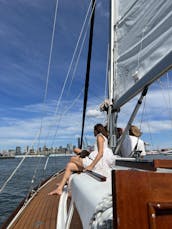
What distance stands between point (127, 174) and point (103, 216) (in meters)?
0.25

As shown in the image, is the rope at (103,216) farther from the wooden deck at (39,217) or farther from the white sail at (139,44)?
the white sail at (139,44)

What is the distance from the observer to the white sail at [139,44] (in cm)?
318

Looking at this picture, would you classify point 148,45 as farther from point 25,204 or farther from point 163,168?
point 25,204

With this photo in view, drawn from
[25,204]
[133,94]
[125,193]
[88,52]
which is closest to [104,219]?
[125,193]

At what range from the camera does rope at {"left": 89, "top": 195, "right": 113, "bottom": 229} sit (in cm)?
121

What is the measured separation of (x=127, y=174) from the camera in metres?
1.14

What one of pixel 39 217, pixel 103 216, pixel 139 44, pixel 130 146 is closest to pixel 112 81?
pixel 139 44

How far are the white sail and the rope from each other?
1756 millimetres

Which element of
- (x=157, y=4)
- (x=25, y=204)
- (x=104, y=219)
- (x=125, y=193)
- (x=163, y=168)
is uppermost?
(x=157, y=4)

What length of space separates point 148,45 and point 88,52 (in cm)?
325

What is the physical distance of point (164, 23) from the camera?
331 centimetres

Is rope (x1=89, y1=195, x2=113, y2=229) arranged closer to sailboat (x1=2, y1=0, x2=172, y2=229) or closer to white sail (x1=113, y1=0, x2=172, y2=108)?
sailboat (x1=2, y1=0, x2=172, y2=229)

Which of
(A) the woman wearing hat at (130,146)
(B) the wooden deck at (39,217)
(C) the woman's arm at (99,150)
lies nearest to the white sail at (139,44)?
(C) the woman's arm at (99,150)

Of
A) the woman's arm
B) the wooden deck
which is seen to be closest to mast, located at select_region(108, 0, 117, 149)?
the woman's arm
